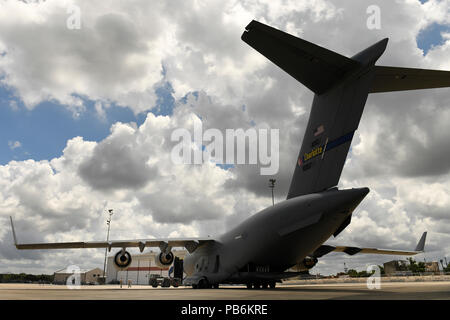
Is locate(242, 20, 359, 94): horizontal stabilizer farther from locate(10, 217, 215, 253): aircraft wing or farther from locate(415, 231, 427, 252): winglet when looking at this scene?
locate(415, 231, 427, 252): winglet

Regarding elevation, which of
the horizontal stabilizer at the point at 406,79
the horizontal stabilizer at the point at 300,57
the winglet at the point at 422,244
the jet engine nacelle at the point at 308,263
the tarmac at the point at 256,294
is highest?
the horizontal stabilizer at the point at 300,57

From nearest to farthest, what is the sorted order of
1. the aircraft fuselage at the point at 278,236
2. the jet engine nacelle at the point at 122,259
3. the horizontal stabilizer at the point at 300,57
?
the horizontal stabilizer at the point at 300,57
the aircraft fuselage at the point at 278,236
the jet engine nacelle at the point at 122,259

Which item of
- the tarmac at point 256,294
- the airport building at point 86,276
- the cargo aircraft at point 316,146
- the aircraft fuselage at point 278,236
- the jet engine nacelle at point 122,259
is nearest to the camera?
the tarmac at point 256,294

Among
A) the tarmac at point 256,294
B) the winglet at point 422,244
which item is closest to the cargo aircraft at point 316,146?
the tarmac at point 256,294

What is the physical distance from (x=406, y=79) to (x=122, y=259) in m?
13.3

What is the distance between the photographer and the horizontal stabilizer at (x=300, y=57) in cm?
851

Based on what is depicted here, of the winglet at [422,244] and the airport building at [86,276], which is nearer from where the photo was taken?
the winglet at [422,244]

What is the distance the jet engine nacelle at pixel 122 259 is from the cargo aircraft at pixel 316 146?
17.7 feet

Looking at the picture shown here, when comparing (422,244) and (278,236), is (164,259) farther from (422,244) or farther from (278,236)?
(422,244)

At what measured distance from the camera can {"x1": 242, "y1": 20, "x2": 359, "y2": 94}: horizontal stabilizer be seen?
27.9 feet

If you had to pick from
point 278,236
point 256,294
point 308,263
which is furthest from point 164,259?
point 256,294

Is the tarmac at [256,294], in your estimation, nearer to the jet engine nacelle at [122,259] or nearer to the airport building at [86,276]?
the jet engine nacelle at [122,259]

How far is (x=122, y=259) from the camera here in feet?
52.7
